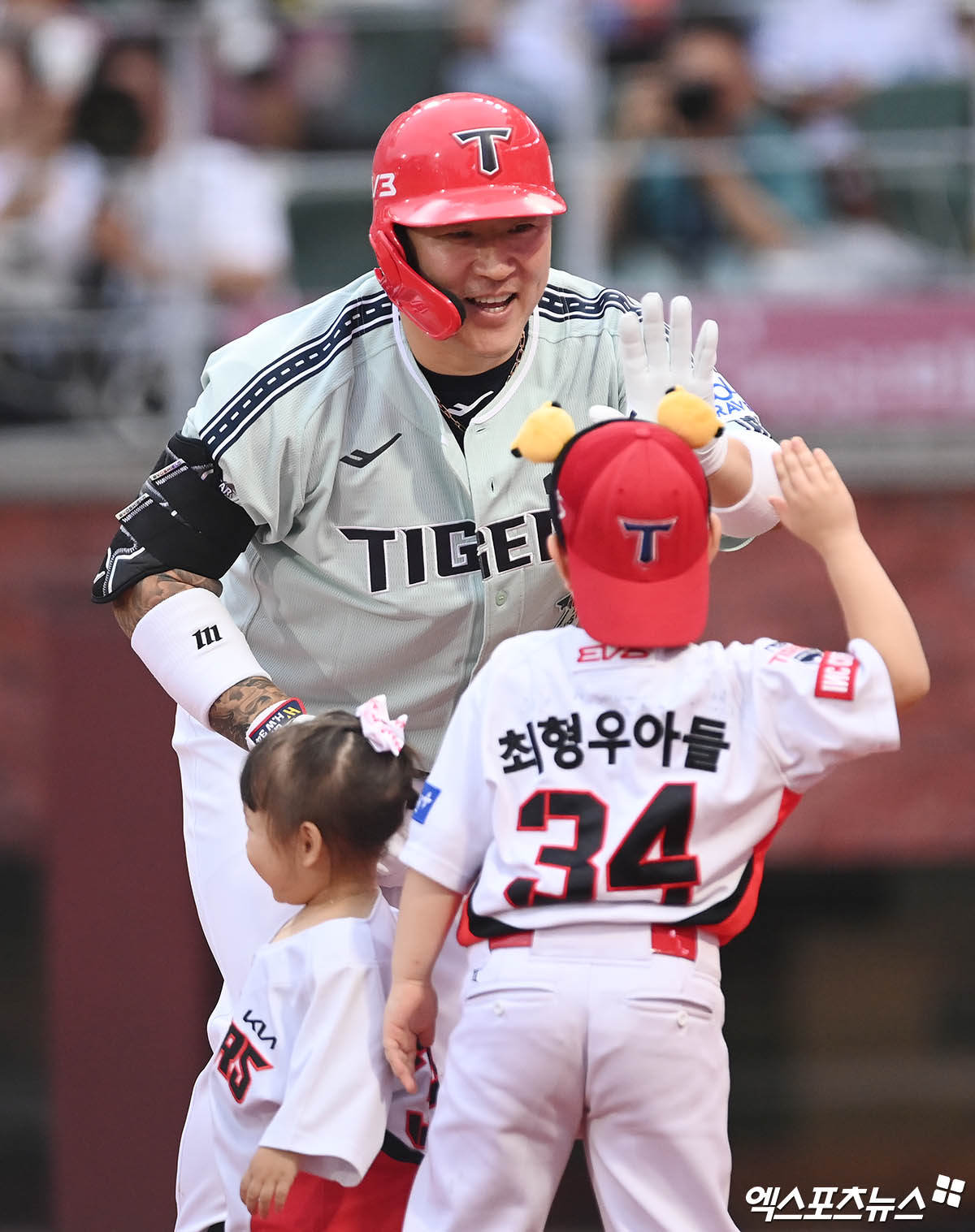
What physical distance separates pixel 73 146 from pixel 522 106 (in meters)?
1.70

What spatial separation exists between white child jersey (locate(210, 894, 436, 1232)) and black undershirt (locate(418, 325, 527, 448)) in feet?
2.96

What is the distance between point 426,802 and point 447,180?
1.05m

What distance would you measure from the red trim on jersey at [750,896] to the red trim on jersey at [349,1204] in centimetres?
67

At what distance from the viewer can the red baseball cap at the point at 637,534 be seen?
2676 millimetres

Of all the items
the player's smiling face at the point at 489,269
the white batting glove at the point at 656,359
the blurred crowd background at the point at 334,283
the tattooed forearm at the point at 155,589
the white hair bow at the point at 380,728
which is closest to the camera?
Answer: the white hair bow at the point at 380,728

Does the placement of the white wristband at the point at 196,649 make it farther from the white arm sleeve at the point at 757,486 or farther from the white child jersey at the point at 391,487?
the white arm sleeve at the point at 757,486

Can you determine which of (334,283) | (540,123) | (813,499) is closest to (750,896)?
(813,499)

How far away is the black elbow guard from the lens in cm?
337

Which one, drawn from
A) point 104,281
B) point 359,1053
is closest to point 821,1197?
point 359,1053

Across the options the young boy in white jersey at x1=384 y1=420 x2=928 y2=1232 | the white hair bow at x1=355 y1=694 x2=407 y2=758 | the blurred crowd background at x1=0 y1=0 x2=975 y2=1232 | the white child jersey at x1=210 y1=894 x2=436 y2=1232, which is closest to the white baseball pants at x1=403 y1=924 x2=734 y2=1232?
the young boy in white jersey at x1=384 y1=420 x2=928 y2=1232

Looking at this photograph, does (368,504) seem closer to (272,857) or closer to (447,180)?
(447,180)

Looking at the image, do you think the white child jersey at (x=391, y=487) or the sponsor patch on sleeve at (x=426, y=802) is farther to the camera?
the white child jersey at (x=391, y=487)

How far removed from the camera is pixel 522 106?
7.04 m

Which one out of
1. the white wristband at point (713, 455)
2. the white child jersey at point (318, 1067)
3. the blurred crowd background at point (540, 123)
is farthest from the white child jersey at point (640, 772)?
the blurred crowd background at point (540, 123)
